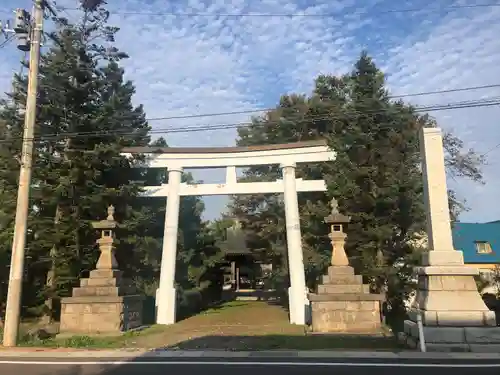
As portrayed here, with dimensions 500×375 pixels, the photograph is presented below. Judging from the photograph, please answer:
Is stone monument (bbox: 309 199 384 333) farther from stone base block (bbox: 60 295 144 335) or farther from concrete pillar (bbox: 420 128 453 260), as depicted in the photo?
stone base block (bbox: 60 295 144 335)

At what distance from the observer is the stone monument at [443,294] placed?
898 centimetres

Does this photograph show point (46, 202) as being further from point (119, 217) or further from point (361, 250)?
point (361, 250)

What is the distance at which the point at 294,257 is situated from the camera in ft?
61.2

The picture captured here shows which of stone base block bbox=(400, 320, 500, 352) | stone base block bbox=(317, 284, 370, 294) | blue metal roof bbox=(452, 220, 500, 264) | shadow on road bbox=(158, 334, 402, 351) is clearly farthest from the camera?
blue metal roof bbox=(452, 220, 500, 264)

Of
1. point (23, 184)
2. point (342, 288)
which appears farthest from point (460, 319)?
point (23, 184)

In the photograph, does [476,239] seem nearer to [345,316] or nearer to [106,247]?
[345,316]

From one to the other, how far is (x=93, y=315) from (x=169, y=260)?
536cm

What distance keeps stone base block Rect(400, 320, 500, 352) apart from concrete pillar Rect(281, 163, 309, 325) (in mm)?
9047

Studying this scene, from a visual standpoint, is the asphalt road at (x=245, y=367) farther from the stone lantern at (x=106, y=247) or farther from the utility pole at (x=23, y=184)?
the stone lantern at (x=106, y=247)

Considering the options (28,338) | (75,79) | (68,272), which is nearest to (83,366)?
(28,338)

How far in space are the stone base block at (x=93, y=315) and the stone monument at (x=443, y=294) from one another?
8763 millimetres

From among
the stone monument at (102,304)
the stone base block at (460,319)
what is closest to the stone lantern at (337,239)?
the stone base block at (460,319)

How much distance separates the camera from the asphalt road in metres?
7.12

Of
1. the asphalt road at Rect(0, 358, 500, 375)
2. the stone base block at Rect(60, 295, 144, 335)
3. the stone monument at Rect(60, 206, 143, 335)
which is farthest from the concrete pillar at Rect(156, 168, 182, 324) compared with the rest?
the asphalt road at Rect(0, 358, 500, 375)
